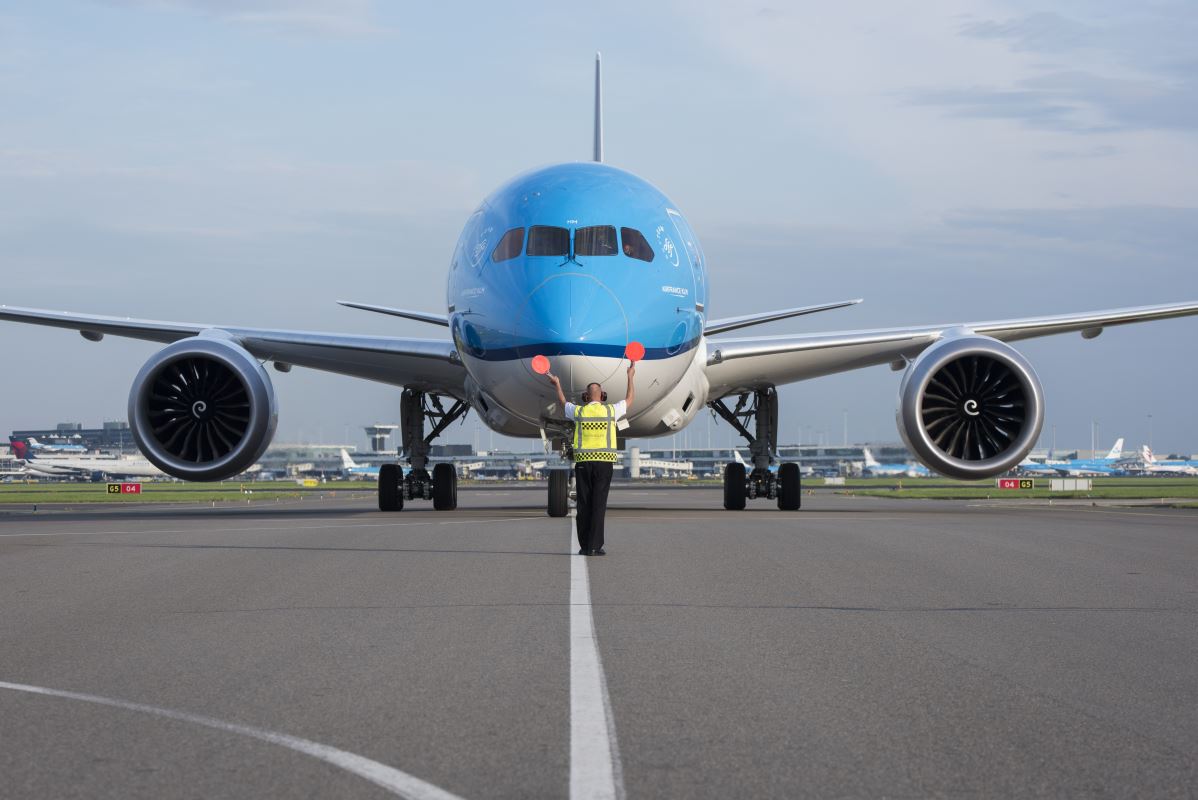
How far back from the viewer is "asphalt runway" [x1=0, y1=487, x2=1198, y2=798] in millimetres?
4738

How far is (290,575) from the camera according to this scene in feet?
39.3

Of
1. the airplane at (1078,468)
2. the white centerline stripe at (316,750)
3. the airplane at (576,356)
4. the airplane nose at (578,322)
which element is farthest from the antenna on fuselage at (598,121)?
the airplane at (1078,468)

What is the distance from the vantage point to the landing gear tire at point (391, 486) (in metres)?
25.1

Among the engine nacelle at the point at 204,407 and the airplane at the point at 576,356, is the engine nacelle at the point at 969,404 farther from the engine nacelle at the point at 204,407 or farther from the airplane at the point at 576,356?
the engine nacelle at the point at 204,407

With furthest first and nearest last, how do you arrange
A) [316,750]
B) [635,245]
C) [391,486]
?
1. [391,486]
2. [635,245]
3. [316,750]

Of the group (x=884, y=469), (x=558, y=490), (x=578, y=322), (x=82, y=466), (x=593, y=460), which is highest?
(x=884, y=469)

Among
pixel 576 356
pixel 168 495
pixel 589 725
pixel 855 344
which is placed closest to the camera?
pixel 589 725

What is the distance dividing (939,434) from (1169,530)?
13.6 ft

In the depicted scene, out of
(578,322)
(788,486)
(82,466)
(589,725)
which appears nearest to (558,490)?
(578,322)

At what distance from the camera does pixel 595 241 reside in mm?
18141

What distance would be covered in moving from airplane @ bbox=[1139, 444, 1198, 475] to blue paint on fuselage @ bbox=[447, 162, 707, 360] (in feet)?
419

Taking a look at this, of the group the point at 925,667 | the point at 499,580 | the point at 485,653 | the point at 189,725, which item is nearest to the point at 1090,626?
the point at 925,667

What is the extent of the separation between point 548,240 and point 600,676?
39.0ft

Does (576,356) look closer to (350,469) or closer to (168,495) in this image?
(168,495)
